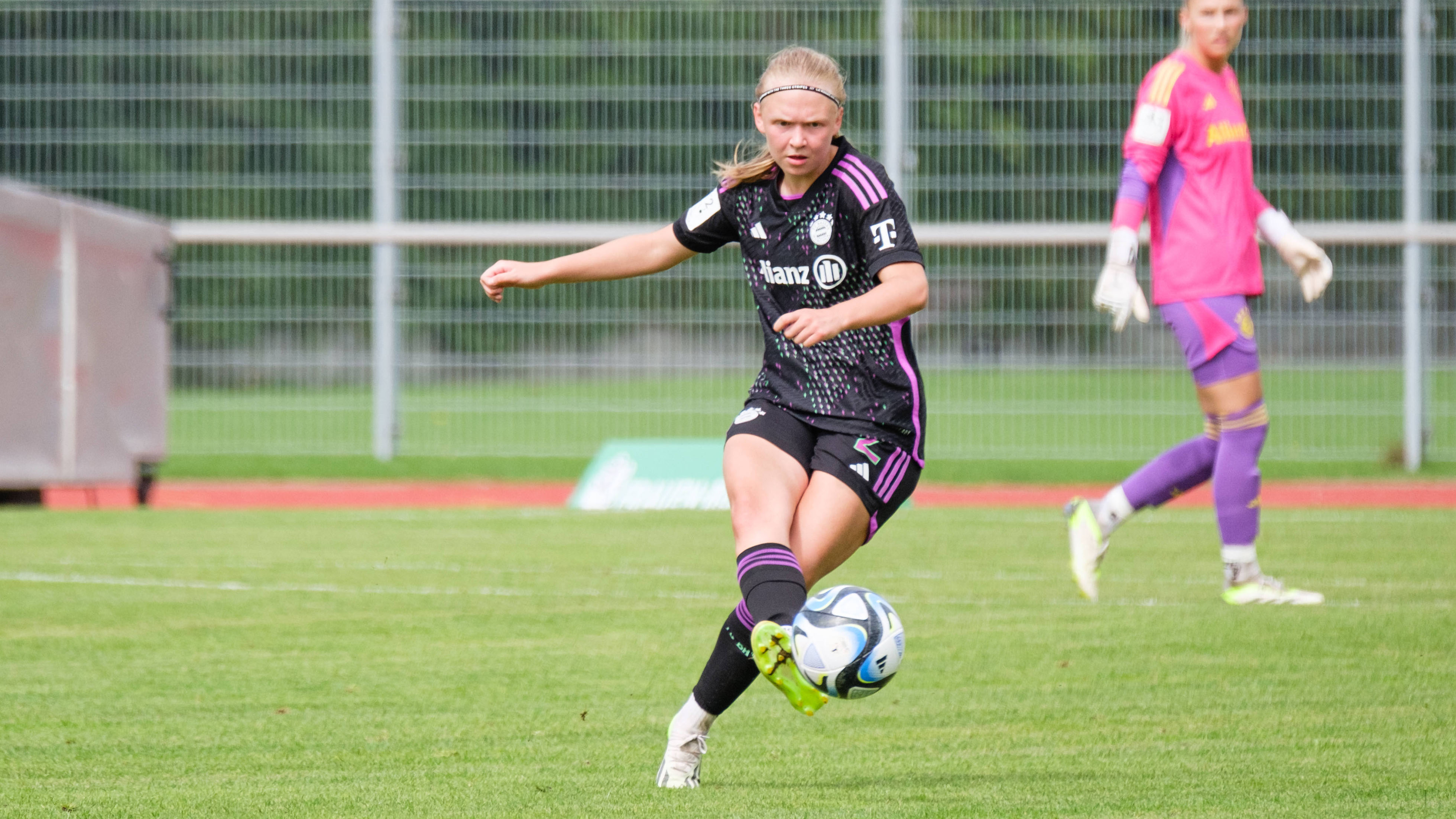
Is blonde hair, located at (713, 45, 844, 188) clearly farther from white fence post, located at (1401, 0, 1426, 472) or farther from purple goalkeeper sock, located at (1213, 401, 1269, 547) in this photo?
white fence post, located at (1401, 0, 1426, 472)

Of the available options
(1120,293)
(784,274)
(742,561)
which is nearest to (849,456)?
(742,561)

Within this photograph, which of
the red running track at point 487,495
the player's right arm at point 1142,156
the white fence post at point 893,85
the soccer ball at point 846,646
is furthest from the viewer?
the white fence post at point 893,85

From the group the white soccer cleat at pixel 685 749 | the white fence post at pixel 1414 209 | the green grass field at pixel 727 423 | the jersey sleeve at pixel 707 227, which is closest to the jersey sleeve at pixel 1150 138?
the jersey sleeve at pixel 707 227

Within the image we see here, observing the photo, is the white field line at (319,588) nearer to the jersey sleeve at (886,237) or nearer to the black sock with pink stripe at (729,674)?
the black sock with pink stripe at (729,674)

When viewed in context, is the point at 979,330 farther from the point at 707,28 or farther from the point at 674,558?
the point at 674,558

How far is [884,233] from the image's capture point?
13.5ft

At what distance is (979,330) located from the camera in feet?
45.3

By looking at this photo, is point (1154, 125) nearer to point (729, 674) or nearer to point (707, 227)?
point (707, 227)

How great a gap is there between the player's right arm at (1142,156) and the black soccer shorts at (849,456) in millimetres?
2861

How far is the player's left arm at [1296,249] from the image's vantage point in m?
7.17

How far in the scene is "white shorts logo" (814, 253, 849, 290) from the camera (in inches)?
168


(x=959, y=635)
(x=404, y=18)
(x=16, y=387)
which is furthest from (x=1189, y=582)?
(x=404, y=18)

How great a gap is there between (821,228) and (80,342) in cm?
946

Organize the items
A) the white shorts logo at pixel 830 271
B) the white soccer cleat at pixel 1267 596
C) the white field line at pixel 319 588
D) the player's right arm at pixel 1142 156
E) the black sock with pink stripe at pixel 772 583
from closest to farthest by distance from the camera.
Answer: the black sock with pink stripe at pixel 772 583 → the white shorts logo at pixel 830 271 → the white soccer cleat at pixel 1267 596 → the player's right arm at pixel 1142 156 → the white field line at pixel 319 588
